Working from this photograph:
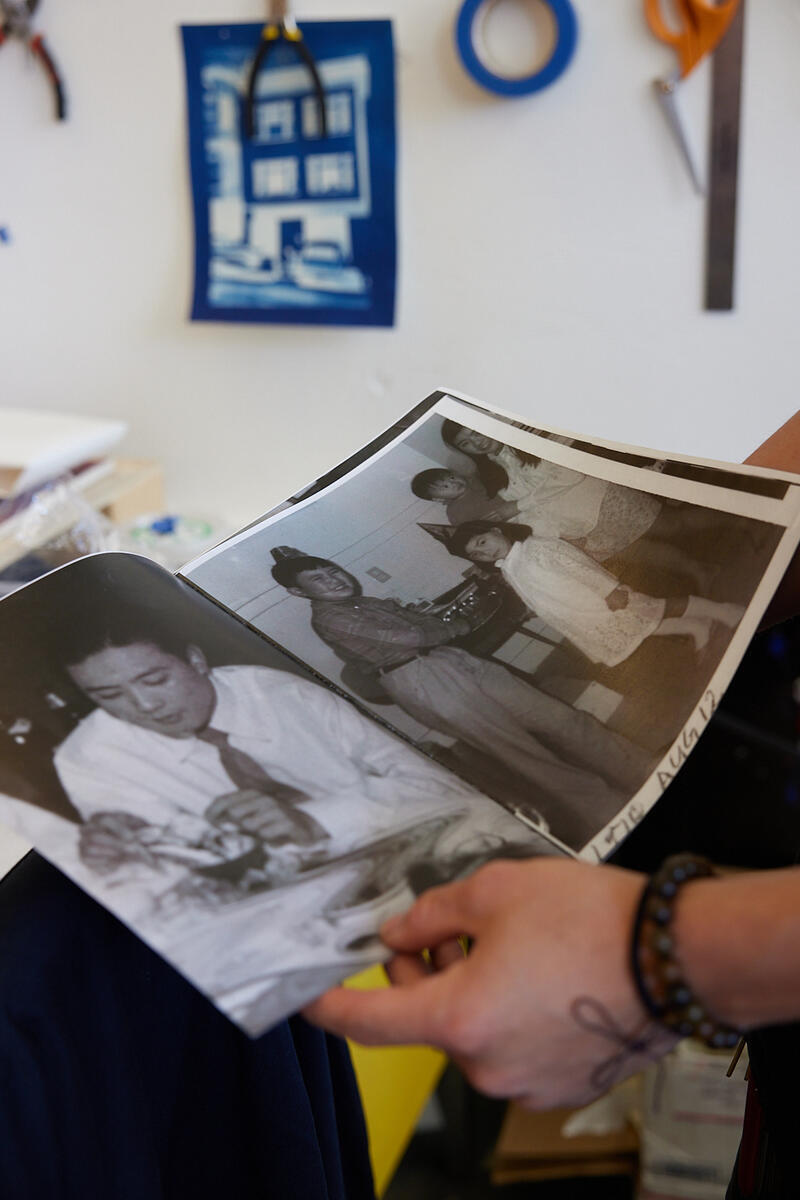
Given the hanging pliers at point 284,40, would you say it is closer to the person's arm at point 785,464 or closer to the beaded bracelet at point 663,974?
the person's arm at point 785,464

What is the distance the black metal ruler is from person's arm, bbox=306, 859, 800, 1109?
0.76 meters

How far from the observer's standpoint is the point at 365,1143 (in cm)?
59

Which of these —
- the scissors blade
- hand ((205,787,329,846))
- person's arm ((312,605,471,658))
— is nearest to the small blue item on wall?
the scissors blade

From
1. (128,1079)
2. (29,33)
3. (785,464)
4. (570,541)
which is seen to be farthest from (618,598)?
(29,33)

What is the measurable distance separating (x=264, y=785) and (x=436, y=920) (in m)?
0.09

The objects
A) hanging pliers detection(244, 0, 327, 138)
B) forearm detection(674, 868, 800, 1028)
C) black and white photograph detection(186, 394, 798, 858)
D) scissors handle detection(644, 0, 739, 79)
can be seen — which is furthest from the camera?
hanging pliers detection(244, 0, 327, 138)

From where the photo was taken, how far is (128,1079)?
405mm

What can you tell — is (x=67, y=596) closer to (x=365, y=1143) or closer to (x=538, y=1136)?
(x=365, y=1143)

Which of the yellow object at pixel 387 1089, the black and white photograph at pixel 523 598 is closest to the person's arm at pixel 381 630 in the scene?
the black and white photograph at pixel 523 598

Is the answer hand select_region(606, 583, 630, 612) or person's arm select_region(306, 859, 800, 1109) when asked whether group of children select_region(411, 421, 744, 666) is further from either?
person's arm select_region(306, 859, 800, 1109)

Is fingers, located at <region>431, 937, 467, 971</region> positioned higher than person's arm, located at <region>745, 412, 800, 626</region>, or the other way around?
person's arm, located at <region>745, 412, 800, 626</region>

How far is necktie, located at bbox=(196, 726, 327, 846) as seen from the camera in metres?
0.37

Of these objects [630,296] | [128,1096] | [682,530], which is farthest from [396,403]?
[128,1096]

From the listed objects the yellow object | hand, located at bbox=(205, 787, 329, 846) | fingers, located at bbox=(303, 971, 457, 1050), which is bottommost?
the yellow object
